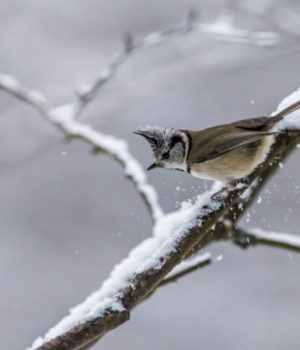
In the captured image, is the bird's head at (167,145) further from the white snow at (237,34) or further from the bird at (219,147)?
the white snow at (237,34)

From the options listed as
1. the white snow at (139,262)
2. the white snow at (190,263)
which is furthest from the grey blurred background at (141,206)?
the white snow at (190,263)

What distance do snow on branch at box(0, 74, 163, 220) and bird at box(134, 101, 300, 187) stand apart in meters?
0.15

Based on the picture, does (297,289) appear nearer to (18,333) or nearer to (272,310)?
(272,310)

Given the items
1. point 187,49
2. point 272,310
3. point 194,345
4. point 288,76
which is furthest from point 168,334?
point 187,49

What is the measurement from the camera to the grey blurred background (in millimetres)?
6234

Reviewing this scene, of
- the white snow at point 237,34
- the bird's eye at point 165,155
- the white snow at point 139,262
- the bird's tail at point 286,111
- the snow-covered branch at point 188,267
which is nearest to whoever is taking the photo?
the white snow at point 139,262

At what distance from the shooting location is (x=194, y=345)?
20.6 ft

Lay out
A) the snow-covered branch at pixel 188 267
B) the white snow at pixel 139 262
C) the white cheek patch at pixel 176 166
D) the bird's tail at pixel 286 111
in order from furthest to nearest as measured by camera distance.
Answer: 1. the white cheek patch at pixel 176 166
2. the bird's tail at pixel 286 111
3. the snow-covered branch at pixel 188 267
4. the white snow at pixel 139 262

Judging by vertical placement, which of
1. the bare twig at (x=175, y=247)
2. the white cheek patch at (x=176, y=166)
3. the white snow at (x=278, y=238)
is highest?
the white cheek patch at (x=176, y=166)

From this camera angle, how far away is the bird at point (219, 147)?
3094mm

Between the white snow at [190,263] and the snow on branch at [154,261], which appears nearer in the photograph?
the snow on branch at [154,261]

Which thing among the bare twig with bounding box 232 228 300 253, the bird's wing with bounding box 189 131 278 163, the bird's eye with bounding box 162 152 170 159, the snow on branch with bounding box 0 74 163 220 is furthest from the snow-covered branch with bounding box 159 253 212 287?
the bird's wing with bounding box 189 131 278 163

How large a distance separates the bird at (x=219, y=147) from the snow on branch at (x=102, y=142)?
0.15 meters

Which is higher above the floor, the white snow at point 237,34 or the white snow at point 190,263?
the white snow at point 237,34
